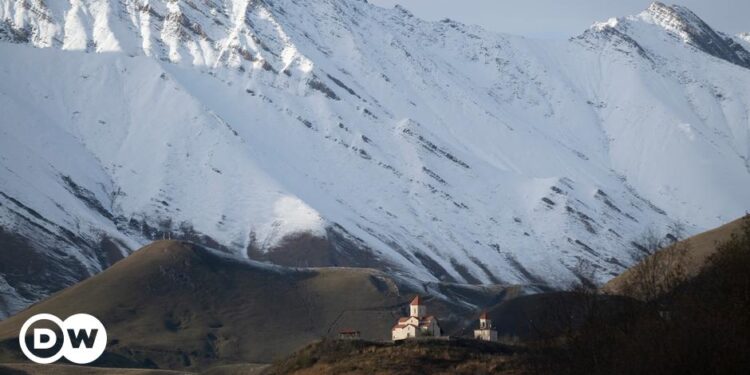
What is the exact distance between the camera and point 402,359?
90438mm

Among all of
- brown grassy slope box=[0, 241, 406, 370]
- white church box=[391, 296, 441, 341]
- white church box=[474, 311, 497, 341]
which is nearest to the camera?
white church box=[391, 296, 441, 341]

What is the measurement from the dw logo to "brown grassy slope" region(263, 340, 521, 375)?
5019 cm

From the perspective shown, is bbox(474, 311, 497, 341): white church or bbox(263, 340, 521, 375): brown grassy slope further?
bbox(474, 311, 497, 341): white church

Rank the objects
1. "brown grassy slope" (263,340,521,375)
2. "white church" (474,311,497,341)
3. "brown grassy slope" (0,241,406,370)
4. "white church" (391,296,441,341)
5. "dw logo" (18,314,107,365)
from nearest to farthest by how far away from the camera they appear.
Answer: "brown grassy slope" (263,340,521,375)
"white church" (391,296,441,341)
"white church" (474,311,497,341)
"dw logo" (18,314,107,365)
"brown grassy slope" (0,241,406,370)

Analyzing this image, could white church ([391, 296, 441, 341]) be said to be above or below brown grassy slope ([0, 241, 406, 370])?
below

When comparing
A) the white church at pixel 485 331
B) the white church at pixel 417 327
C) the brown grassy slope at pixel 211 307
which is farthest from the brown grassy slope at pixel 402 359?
the brown grassy slope at pixel 211 307

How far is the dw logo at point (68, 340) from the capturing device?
5782 inches

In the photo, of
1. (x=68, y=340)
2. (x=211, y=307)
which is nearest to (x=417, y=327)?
(x=68, y=340)

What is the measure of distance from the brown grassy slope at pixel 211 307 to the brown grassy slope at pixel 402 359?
196ft

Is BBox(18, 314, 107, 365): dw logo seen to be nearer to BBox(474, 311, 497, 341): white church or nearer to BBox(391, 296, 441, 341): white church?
BBox(391, 296, 441, 341): white church

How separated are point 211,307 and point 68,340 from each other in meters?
27.3

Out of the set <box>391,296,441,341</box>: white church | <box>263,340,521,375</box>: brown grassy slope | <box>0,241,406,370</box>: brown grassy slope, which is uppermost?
<box>0,241,406,370</box>: brown grassy slope

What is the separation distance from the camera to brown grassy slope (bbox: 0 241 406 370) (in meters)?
164

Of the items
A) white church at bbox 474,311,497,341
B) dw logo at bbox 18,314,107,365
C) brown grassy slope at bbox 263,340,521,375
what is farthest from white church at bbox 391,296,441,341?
dw logo at bbox 18,314,107,365
